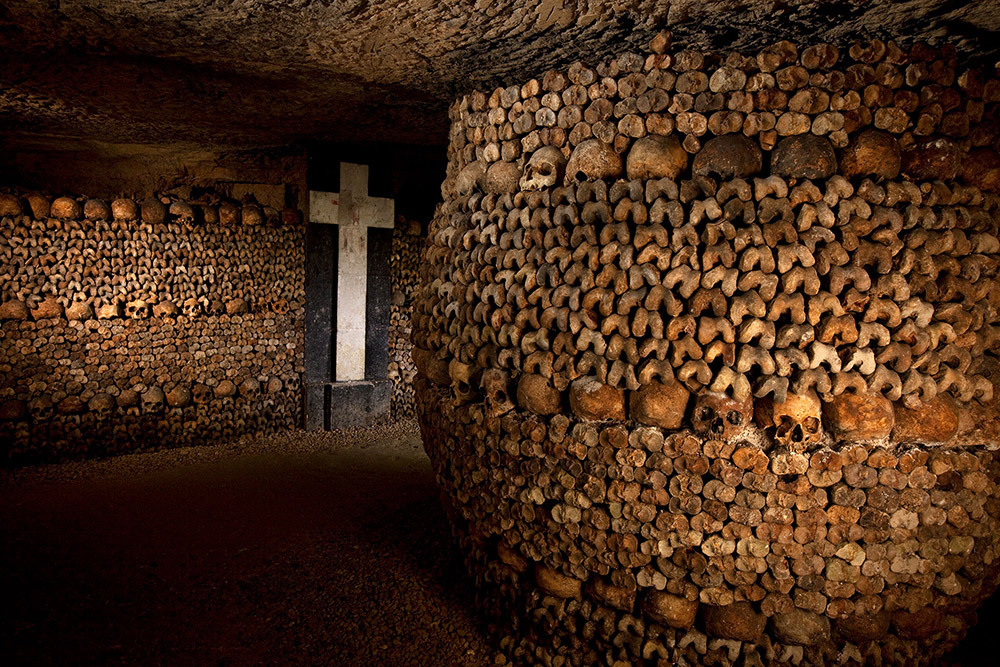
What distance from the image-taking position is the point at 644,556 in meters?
2.59

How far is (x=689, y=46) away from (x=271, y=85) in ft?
8.73

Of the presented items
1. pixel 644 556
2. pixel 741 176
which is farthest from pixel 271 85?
pixel 644 556

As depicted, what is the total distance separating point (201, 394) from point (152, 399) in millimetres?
445

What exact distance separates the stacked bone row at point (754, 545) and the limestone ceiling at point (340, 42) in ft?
5.69

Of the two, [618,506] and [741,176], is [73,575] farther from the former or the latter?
[741,176]

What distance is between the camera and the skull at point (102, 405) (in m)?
5.73

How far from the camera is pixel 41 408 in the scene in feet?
18.2

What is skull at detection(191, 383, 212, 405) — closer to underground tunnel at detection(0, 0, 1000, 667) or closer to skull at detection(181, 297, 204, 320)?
skull at detection(181, 297, 204, 320)

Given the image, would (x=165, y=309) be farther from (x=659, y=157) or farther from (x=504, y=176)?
(x=659, y=157)

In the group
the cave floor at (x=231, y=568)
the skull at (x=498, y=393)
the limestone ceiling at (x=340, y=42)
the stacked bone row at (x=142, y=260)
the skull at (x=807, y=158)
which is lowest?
the cave floor at (x=231, y=568)

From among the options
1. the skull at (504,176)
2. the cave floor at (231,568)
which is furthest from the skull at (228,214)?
the skull at (504,176)

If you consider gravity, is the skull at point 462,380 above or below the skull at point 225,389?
above

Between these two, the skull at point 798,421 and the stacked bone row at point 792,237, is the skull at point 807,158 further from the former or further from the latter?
the skull at point 798,421

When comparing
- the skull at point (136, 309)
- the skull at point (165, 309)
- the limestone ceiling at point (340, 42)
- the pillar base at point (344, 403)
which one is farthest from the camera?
the pillar base at point (344, 403)
